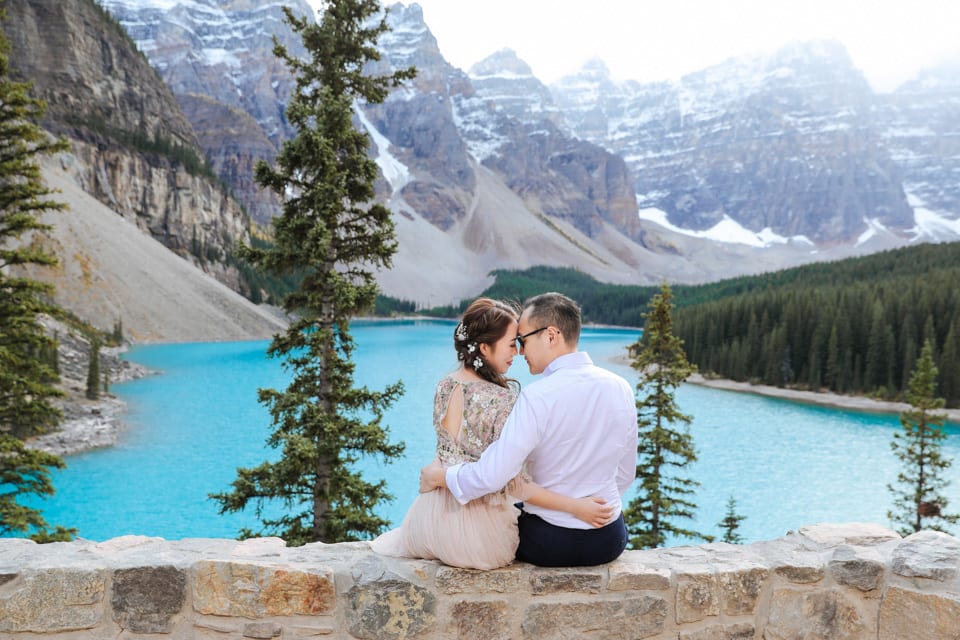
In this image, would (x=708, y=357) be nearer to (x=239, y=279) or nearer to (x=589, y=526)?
(x=589, y=526)

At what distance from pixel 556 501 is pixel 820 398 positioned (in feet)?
223

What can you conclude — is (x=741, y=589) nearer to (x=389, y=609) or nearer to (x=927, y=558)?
(x=927, y=558)

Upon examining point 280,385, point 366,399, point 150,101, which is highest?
point 150,101

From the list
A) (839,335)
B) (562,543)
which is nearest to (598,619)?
(562,543)

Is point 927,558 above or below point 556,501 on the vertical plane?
below

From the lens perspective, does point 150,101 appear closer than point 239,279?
No

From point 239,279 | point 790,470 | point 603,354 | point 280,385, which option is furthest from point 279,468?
point 239,279

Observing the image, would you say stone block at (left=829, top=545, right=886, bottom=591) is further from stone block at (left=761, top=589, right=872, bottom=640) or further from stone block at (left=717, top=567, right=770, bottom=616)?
stone block at (left=717, top=567, right=770, bottom=616)

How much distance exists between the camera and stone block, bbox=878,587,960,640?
4047mm

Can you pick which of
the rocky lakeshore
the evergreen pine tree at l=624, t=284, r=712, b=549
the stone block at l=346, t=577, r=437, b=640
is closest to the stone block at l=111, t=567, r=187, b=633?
the stone block at l=346, t=577, r=437, b=640

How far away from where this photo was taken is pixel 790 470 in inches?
1426

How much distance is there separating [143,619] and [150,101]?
539ft

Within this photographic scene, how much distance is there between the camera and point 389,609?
3893mm

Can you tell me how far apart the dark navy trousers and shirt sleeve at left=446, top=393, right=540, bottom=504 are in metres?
0.56
